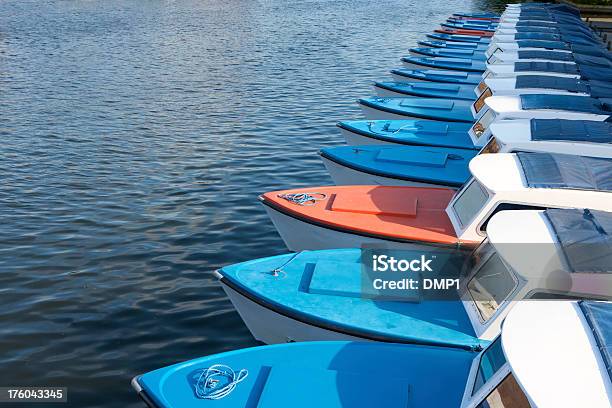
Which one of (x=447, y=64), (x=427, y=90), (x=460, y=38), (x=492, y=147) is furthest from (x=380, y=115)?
(x=460, y=38)

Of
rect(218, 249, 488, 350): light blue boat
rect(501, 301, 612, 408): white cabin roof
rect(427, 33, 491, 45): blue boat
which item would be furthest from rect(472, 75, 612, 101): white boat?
rect(427, 33, 491, 45): blue boat

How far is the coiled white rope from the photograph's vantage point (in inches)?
355

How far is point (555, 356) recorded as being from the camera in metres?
7.30

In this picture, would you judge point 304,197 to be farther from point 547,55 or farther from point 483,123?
point 547,55

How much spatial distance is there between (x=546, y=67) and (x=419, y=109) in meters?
4.08

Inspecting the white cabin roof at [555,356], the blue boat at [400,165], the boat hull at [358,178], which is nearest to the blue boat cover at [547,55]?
the blue boat at [400,165]

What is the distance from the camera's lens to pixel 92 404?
1177cm

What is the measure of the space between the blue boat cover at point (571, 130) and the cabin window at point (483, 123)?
2504 millimetres

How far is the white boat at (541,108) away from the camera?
1742cm

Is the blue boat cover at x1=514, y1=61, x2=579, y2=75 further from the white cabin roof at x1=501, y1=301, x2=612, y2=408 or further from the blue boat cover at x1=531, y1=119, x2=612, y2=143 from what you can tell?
the white cabin roof at x1=501, y1=301, x2=612, y2=408

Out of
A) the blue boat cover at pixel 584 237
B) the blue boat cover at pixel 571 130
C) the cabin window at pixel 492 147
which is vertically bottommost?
the cabin window at pixel 492 147

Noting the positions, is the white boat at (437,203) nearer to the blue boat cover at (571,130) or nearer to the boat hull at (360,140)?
the blue boat cover at (571,130)

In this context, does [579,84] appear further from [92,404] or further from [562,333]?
[92,404]

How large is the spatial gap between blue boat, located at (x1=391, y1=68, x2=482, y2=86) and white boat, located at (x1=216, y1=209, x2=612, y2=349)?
54.6 feet
